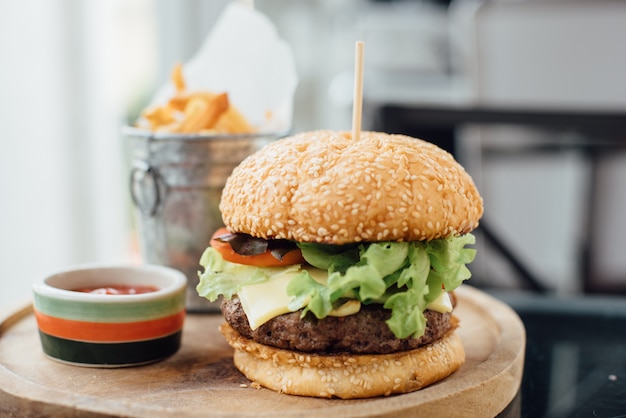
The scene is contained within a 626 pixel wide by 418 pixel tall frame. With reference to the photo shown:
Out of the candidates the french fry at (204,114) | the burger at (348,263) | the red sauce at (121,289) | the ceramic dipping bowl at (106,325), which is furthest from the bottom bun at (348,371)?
the french fry at (204,114)

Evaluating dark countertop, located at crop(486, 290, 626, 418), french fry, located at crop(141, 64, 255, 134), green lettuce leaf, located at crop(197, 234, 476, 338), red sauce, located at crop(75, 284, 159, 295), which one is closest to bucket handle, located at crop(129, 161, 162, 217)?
french fry, located at crop(141, 64, 255, 134)

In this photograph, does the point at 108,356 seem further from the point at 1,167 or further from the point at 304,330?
the point at 1,167

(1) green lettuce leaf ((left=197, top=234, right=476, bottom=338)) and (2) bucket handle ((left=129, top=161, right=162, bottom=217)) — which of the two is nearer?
(1) green lettuce leaf ((left=197, top=234, right=476, bottom=338))

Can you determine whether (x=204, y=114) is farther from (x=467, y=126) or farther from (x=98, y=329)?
(x=467, y=126)

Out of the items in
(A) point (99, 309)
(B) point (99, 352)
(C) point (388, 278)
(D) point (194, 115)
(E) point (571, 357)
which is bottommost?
(E) point (571, 357)

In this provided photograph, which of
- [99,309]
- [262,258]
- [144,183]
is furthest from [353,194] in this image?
[144,183]

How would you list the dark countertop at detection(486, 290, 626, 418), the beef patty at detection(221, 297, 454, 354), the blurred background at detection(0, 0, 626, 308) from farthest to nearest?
the blurred background at detection(0, 0, 626, 308), the dark countertop at detection(486, 290, 626, 418), the beef patty at detection(221, 297, 454, 354)

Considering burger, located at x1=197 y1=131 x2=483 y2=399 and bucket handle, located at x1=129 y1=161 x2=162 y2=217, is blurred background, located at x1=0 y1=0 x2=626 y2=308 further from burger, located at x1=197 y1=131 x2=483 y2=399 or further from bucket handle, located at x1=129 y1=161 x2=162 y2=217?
burger, located at x1=197 y1=131 x2=483 y2=399
